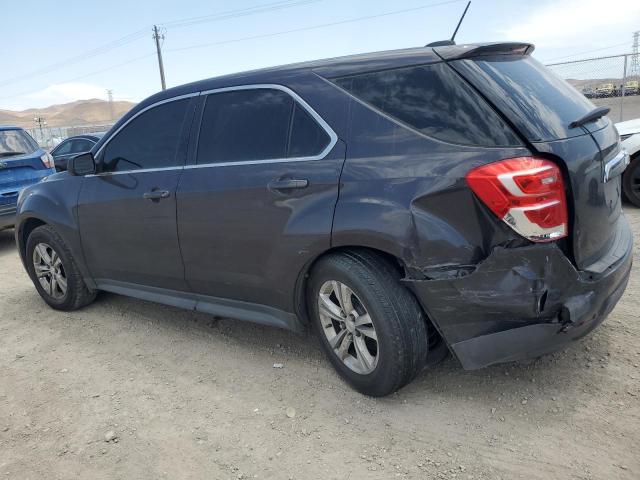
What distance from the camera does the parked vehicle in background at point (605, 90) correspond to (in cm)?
1415

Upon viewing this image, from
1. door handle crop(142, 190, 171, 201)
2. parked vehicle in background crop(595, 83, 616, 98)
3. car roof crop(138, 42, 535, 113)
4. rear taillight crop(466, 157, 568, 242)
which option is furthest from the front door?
parked vehicle in background crop(595, 83, 616, 98)

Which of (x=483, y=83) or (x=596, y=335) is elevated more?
(x=483, y=83)

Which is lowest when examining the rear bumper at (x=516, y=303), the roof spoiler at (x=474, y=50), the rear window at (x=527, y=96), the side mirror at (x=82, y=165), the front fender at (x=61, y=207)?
the rear bumper at (x=516, y=303)

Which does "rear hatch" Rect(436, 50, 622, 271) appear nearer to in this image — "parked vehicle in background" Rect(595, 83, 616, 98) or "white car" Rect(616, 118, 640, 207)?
"white car" Rect(616, 118, 640, 207)

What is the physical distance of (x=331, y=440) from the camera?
8.61 feet

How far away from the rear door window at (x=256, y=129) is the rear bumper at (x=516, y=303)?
102 centimetres

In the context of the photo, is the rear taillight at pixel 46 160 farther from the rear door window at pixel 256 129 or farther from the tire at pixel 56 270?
the rear door window at pixel 256 129

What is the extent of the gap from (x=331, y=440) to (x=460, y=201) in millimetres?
1322

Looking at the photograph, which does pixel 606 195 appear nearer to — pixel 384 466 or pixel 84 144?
pixel 384 466

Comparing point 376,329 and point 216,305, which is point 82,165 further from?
point 376,329

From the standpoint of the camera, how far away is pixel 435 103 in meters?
2.54

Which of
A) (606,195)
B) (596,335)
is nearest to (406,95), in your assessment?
(606,195)

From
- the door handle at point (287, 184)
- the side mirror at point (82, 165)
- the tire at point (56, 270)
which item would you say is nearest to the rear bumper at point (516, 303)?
the door handle at point (287, 184)

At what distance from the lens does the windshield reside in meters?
7.76
